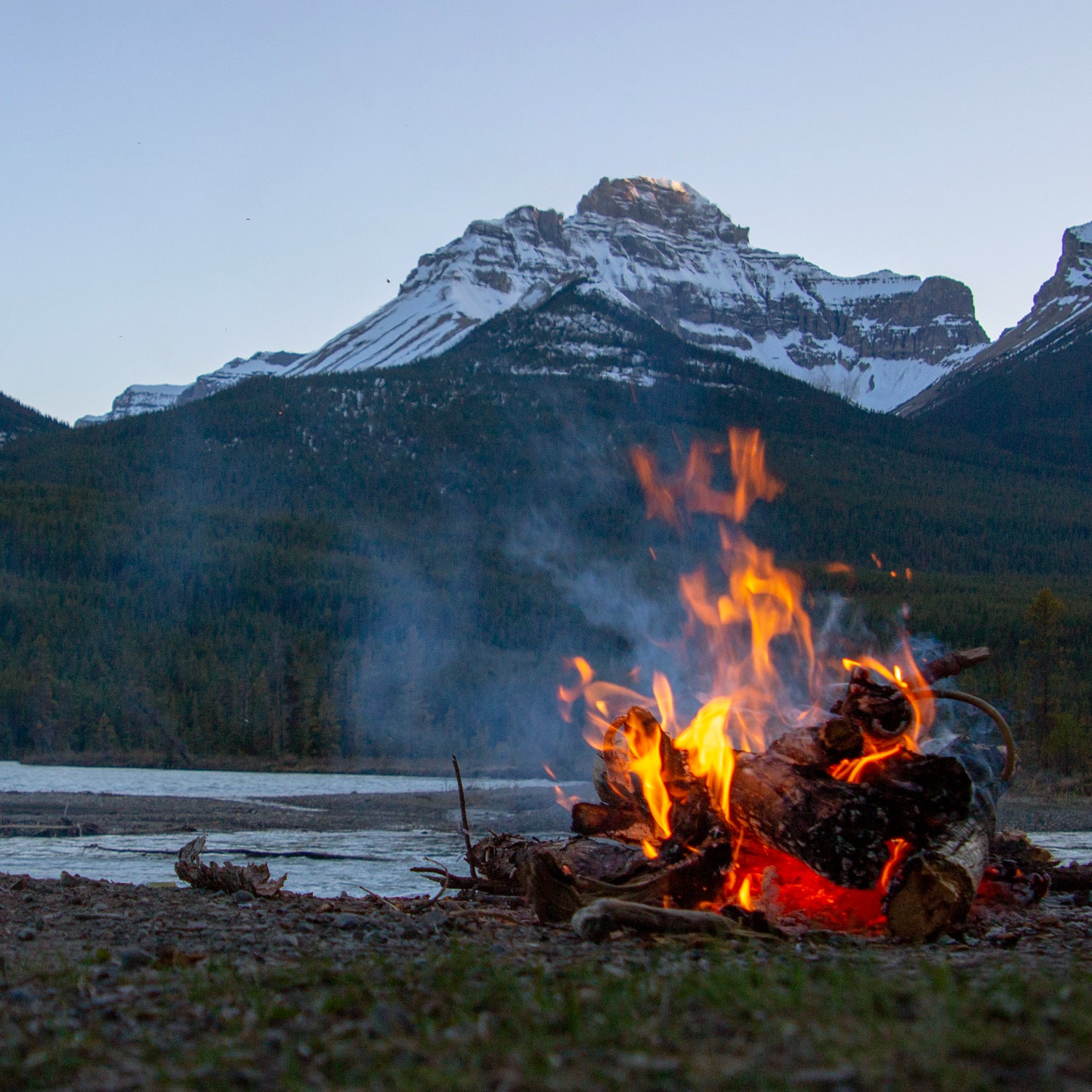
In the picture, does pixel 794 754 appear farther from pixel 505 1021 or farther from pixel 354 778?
pixel 354 778

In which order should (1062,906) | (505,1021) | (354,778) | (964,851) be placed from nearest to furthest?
(505,1021), (964,851), (1062,906), (354,778)

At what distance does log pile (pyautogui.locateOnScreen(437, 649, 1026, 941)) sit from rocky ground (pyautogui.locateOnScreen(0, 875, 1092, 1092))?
0.63m

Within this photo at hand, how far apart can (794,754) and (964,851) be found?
155cm

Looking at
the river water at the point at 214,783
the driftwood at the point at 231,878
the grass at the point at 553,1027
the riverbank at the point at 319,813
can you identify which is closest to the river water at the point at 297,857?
the riverbank at the point at 319,813

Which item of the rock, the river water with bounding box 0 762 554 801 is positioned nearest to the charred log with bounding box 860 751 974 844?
the rock

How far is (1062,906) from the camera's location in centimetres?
1145

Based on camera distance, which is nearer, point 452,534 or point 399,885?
point 399,885

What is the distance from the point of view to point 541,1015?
4.66m

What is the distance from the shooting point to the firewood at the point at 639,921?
298 inches

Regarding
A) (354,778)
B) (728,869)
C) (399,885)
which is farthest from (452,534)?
A: (728,869)

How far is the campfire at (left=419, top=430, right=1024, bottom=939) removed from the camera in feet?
28.0

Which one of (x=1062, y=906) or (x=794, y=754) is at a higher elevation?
(x=794, y=754)

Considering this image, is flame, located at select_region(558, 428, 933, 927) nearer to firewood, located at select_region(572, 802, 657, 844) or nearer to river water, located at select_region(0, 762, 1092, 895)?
firewood, located at select_region(572, 802, 657, 844)

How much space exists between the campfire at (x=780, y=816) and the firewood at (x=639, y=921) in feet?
Result: 0.04
